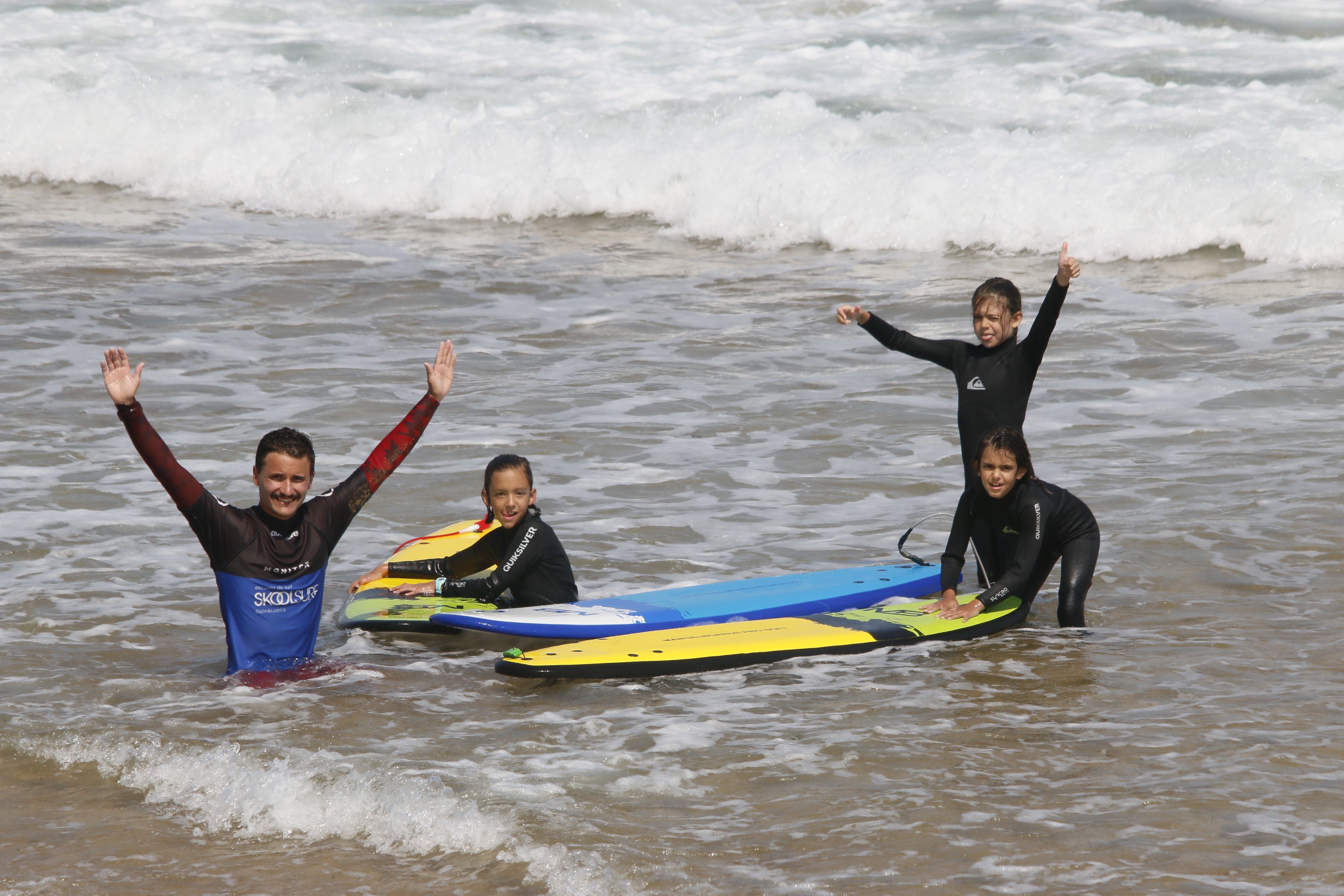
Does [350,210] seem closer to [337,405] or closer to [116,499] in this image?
[337,405]

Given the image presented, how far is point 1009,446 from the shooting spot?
5465mm

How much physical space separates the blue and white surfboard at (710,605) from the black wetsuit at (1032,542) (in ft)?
1.06

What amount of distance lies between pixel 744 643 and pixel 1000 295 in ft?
6.65

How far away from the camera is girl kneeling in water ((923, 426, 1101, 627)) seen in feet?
17.8

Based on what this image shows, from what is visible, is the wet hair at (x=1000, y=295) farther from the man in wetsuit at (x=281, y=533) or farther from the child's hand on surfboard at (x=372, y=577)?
the child's hand on surfboard at (x=372, y=577)

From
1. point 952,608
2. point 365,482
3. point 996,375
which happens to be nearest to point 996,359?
point 996,375

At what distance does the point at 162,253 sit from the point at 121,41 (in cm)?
668

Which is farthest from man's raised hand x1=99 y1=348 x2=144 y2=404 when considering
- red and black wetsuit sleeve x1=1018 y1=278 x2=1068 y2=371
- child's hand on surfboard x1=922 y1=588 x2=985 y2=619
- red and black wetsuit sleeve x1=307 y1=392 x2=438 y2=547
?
red and black wetsuit sleeve x1=1018 y1=278 x2=1068 y2=371

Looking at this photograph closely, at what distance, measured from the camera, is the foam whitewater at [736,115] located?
12750 millimetres

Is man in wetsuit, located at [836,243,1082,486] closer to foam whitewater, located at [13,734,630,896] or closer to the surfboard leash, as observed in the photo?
the surfboard leash

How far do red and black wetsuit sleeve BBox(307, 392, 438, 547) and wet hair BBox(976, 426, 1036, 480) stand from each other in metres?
2.17

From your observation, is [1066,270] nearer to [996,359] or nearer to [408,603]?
[996,359]

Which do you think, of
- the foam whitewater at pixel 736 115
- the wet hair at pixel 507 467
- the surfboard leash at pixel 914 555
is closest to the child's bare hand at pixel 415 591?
the wet hair at pixel 507 467

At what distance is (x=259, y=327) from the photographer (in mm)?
10406
